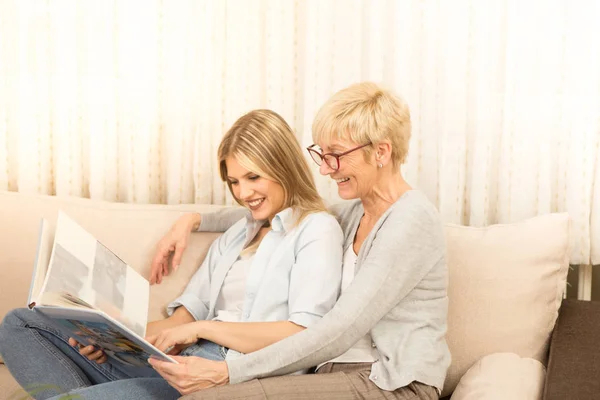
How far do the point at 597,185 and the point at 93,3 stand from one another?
163 cm

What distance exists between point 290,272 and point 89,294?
488 mm

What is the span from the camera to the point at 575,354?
1.73m

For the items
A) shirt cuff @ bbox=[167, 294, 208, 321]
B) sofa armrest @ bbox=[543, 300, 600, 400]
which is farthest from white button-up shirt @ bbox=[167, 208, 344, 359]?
sofa armrest @ bbox=[543, 300, 600, 400]

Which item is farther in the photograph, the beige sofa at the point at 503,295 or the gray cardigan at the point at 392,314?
the beige sofa at the point at 503,295

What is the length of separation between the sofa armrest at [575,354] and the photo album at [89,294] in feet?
2.64

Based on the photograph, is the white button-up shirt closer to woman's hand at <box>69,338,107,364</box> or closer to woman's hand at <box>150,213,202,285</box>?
woman's hand at <box>150,213,202,285</box>

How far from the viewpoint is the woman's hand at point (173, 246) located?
6.73 feet

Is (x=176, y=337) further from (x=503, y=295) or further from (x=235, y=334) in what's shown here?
(x=503, y=295)

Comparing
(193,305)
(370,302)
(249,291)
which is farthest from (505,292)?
(193,305)

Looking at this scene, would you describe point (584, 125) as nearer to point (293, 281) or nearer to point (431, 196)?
point (431, 196)

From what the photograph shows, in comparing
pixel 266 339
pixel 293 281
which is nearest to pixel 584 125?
pixel 293 281

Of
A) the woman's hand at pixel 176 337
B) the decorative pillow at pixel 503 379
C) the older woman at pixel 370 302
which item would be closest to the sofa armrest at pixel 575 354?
the decorative pillow at pixel 503 379

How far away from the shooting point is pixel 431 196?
2.32 m

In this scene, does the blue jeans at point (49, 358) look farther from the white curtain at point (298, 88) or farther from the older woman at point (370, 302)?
the white curtain at point (298, 88)
